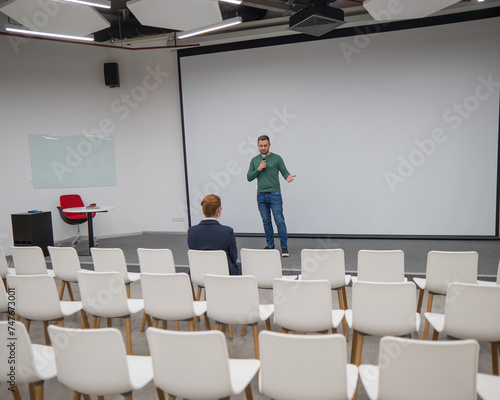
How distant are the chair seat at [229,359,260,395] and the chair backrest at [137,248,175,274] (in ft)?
6.02

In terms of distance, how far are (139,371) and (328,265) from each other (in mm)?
1996

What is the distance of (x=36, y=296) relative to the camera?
10.1ft

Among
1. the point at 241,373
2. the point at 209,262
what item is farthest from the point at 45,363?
the point at 209,262

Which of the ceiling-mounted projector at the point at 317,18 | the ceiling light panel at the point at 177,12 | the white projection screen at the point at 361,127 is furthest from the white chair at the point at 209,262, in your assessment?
the white projection screen at the point at 361,127

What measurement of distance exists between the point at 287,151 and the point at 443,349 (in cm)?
605

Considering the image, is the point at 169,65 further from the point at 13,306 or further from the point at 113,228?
the point at 13,306

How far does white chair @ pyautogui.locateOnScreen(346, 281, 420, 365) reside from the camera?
8.55ft

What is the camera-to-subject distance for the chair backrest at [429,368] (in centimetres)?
171

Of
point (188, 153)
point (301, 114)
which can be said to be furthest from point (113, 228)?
point (301, 114)

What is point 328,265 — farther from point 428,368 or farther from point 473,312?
point 428,368
